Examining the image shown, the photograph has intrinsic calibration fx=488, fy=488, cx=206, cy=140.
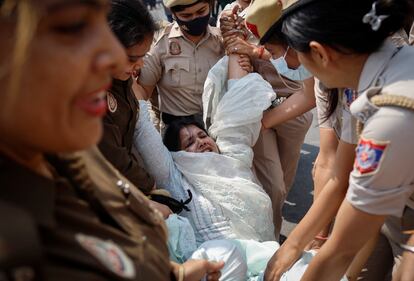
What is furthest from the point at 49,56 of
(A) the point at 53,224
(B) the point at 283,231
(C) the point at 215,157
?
(B) the point at 283,231

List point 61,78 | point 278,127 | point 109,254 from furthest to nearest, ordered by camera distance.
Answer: point 278,127 < point 109,254 < point 61,78

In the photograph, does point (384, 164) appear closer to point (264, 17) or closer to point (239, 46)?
point (264, 17)

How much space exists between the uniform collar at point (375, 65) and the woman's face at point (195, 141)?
1.31 m

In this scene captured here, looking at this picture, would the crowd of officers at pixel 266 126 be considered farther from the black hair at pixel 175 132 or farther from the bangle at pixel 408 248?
the black hair at pixel 175 132

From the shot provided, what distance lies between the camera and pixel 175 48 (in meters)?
2.80

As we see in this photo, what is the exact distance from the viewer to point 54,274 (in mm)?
654

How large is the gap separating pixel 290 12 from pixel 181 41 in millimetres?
1584

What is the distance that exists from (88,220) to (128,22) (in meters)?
1.28

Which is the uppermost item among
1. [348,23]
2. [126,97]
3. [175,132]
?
[348,23]

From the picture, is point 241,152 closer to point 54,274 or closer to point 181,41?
point 181,41

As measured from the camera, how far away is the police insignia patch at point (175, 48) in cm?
279

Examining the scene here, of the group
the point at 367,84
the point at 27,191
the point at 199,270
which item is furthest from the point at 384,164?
the point at 27,191

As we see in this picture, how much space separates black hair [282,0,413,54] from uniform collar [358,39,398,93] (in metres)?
0.02

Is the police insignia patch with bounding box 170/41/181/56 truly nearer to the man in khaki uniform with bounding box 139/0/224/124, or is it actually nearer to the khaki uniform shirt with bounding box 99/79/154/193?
the man in khaki uniform with bounding box 139/0/224/124
